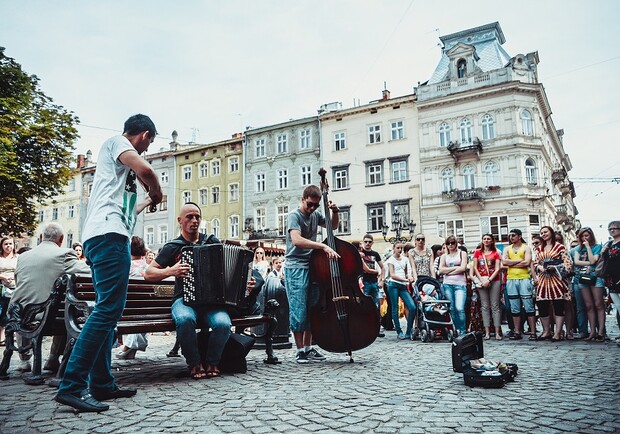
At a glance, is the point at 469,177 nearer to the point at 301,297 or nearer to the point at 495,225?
the point at 495,225

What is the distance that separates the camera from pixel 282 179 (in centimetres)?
4072

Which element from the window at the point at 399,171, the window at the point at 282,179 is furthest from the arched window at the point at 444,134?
the window at the point at 282,179

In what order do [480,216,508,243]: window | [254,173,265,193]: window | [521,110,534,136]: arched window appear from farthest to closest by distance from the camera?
1. [254,173,265,193]: window
2. [521,110,534,136]: arched window
3. [480,216,508,243]: window

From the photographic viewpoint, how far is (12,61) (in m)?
23.1

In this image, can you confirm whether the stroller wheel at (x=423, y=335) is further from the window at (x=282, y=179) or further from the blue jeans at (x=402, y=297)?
the window at (x=282, y=179)

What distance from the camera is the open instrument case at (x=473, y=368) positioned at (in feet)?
14.5

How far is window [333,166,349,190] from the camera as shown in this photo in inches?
1497

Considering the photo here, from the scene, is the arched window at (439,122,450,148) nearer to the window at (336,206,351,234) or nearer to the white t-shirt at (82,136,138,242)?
the window at (336,206,351,234)

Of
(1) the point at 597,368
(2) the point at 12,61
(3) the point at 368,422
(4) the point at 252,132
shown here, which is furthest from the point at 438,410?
(4) the point at 252,132

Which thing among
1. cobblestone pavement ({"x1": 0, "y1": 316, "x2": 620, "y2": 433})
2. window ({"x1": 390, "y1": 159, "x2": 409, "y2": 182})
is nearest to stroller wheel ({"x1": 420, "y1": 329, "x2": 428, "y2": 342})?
cobblestone pavement ({"x1": 0, "y1": 316, "x2": 620, "y2": 433})

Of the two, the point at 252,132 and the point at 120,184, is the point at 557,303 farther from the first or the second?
the point at 252,132

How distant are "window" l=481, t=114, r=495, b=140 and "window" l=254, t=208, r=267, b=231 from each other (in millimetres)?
17972

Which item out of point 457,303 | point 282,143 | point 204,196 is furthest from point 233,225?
point 457,303

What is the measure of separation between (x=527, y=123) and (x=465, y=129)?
12.8 feet
